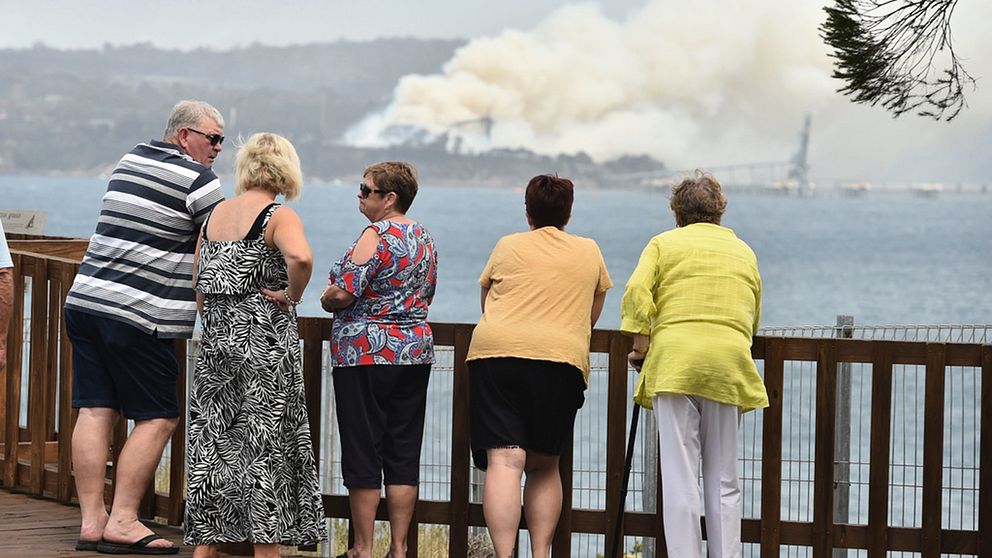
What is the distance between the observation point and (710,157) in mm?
185000

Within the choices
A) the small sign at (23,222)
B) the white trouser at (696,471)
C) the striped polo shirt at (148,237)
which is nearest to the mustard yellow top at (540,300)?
the white trouser at (696,471)

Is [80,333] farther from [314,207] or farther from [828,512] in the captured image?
[314,207]

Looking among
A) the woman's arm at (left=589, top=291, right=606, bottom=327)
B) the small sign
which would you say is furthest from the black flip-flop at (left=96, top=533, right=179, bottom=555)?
the small sign

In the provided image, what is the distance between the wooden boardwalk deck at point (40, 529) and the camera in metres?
5.15

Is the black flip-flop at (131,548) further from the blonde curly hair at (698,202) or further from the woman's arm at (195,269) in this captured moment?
the blonde curly hair at (698,202)

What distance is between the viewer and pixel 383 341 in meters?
4.82

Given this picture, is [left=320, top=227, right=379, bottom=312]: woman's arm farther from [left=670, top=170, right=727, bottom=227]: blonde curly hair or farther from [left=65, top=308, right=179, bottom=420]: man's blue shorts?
[left=670, top=170, right=727, bottom=227]: blonde curly hair

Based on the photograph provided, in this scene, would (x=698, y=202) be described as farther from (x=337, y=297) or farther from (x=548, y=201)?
(x=337, y=297)

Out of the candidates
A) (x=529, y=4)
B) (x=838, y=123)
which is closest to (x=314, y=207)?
(x=529, y=4)

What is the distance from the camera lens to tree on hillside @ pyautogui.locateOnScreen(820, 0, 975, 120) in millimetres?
8148

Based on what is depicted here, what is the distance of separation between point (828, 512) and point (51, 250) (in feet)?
12.8

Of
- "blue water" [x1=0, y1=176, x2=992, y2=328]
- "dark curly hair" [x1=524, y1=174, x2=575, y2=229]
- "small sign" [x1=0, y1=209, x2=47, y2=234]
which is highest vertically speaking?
"blue water" [x1=0, y1=176, x2=992, y2=328]

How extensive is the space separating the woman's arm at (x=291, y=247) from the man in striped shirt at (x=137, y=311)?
0.46 metres

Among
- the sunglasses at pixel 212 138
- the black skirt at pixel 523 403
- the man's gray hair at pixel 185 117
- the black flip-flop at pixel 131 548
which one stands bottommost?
the black flip-flop at pixel 131 548
